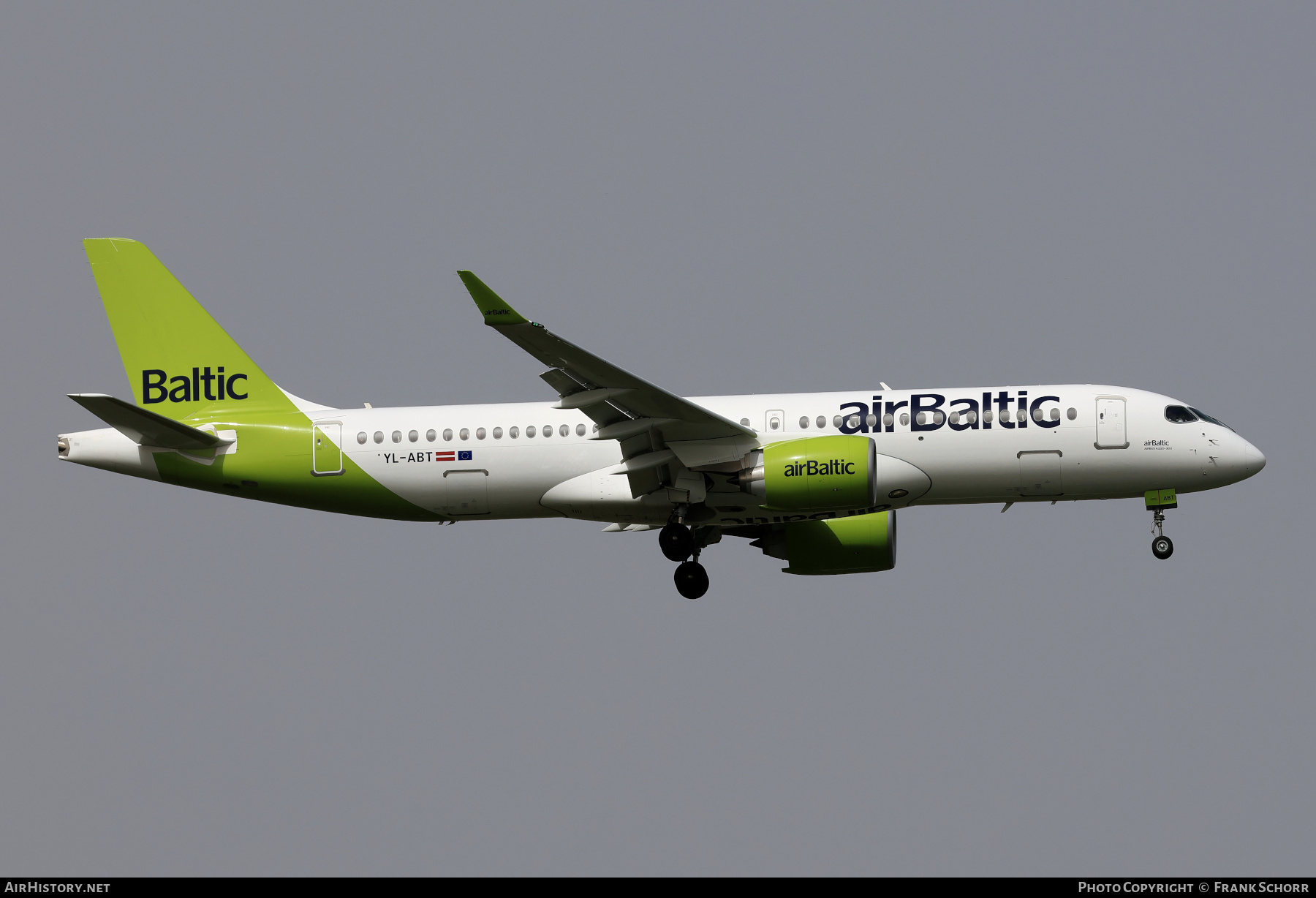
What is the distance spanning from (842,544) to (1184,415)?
8.17 meters

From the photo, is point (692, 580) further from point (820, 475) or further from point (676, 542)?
point (820, 475)

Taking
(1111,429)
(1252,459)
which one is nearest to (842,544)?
(1111,429)

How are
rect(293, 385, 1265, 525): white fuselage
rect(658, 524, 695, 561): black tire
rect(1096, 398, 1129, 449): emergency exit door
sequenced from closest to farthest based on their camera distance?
rect(293, 385, 1265, 525): white fuselage, rect(1096, 398, 1129, 449): emergency exit door, rect(658, 524, 695, 561): black tire

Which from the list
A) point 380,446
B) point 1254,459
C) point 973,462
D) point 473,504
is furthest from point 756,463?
point 1254,459

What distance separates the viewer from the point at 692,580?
109 ft

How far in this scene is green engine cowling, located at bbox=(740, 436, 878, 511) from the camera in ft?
93.8

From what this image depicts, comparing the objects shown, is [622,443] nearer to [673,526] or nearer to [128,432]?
[673,526]

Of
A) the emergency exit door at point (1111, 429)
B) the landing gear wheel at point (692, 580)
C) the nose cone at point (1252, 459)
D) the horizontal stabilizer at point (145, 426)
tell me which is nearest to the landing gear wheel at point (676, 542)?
the landing gear wheel at point (692, 580)

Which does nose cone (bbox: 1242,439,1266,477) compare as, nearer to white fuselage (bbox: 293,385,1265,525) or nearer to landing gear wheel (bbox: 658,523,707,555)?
white fuselage (bbox: 293,385,1265,525)

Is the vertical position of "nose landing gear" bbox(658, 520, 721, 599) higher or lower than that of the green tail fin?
lower

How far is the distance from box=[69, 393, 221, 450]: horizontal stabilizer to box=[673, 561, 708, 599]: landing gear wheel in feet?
35.8

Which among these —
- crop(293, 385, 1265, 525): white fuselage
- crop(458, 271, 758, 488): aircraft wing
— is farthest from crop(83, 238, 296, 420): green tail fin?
crop(458, 271, 758, 488): aircraft wing

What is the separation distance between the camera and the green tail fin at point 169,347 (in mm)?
33312
